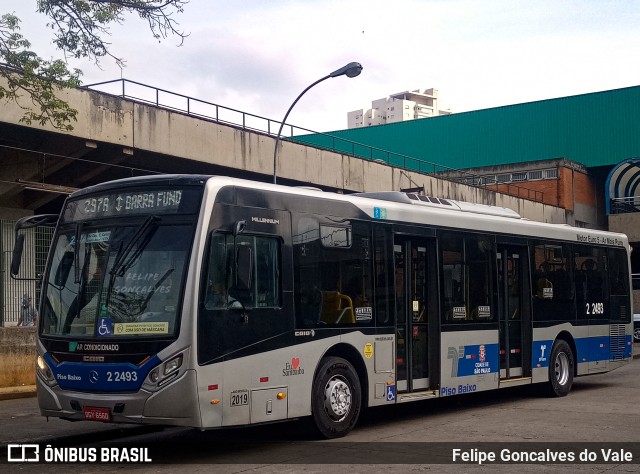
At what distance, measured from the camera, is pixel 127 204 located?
10.3 meters

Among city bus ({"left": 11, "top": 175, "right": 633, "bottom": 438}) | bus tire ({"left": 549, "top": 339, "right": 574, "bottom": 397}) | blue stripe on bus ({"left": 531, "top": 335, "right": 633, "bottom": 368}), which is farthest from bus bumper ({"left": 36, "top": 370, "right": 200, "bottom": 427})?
bus tire ({"left": 549, "top": 339, "right": 574, "bottom": 397})

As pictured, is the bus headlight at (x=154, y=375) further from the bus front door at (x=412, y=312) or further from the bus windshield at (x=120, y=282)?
the bus front door at (x=412, y=312)

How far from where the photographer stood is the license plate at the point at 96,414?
374 inches

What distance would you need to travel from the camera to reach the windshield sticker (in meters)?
9.48

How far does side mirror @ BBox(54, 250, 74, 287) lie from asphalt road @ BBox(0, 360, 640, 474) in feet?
6.71

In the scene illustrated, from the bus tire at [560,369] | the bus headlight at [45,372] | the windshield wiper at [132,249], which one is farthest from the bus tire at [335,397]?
the bus tire at [560,369]

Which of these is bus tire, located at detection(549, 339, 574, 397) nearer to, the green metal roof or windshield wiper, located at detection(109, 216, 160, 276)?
windshield wiper, located at detection(109, 216, 160, 276)

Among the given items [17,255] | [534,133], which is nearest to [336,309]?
[17,255]

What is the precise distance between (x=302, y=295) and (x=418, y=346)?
2854 mm

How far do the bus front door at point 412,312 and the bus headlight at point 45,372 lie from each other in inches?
190

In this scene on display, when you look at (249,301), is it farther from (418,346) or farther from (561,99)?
(561,99)

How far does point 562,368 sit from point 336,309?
7.15 meters

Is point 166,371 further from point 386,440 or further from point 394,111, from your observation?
point 394,111

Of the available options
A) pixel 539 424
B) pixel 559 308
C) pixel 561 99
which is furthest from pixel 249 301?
pixel 561 99
